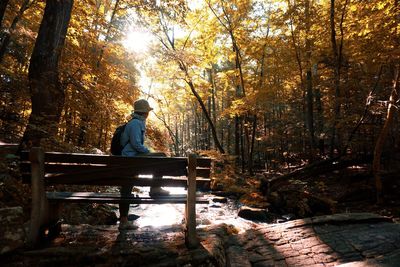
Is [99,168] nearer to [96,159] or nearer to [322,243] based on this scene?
[96,159]

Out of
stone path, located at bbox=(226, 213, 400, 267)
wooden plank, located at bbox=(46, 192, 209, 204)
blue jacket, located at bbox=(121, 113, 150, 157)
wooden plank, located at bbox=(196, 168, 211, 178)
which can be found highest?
blue jacket, located at bbox=(121, 113, 150, 157)

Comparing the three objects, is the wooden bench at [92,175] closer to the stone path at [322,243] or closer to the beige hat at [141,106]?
the beige hat at [141,106]

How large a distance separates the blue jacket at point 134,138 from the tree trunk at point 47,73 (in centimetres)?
210

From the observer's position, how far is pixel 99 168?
146 inches

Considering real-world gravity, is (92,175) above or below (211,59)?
below

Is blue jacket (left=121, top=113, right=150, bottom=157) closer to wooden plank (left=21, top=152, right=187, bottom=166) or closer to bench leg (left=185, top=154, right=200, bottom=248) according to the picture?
wooden plank (left=21, top=152, right=187, bottom=166)

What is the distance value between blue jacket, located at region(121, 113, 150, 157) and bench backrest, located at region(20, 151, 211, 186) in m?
1.02

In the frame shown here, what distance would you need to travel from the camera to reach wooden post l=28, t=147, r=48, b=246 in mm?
3518

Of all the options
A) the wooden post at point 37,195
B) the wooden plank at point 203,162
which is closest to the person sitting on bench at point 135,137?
the wooden plank at point 203,162

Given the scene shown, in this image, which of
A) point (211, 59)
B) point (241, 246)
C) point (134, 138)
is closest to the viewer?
point (134, 138)

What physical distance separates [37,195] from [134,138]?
1647mm

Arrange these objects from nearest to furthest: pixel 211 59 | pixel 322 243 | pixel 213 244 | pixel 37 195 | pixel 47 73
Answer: pixel 37 195
pixel 213 244
pixel 322 243
pixel 47 73
pixel 211 59

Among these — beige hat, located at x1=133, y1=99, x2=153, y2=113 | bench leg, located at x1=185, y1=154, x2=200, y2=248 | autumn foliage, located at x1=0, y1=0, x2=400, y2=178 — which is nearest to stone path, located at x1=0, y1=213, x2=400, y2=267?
bench leg, located at x1=185, y1=154, x2=200, y2=248

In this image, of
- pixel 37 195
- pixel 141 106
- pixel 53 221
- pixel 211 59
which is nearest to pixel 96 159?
pixel 37 195
